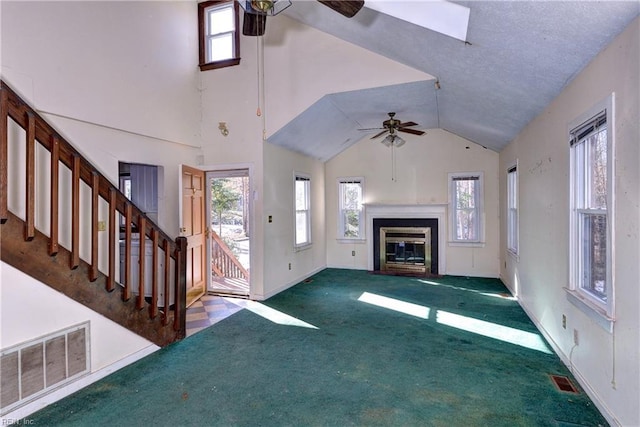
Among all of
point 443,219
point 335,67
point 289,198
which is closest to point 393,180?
point 443,219

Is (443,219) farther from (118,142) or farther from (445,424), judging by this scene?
(118,142)

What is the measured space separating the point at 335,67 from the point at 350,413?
397cm

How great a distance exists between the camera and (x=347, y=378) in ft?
8.88

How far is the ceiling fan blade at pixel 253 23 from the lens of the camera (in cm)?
284

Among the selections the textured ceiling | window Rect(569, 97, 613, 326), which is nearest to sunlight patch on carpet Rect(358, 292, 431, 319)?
window Rect(569, 97, 613, 326)

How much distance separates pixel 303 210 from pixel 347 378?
393 cm

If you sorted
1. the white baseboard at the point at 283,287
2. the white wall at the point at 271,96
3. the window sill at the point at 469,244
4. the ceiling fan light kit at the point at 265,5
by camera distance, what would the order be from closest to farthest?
the ceiling fan light kit at the point at 265,5, the white wall at the point at 271,96, the white baseboard at the point at 283,287, the window sill at the point at 469,244

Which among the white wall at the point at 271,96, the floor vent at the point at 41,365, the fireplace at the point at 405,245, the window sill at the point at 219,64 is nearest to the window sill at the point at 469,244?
the fireplace at the point at 405,245

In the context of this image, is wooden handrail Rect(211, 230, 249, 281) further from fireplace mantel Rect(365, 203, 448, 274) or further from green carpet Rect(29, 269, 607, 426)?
fireplace mantel Rect(365, 203, 448, 274)

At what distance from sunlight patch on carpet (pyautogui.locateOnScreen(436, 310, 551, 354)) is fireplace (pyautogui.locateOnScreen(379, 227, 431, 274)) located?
238 centimetres

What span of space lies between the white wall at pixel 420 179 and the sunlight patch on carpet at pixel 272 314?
2842 millimetres

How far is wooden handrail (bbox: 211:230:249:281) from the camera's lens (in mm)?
5914

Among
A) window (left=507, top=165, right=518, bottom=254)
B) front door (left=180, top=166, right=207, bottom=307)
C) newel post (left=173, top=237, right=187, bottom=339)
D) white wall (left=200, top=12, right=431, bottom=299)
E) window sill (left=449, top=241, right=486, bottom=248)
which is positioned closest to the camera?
newel post (left=173, top=237, right=187, bottom=339)

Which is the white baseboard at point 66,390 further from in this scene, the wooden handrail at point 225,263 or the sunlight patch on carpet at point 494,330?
the sunlight patch on carpet at point 494,330
